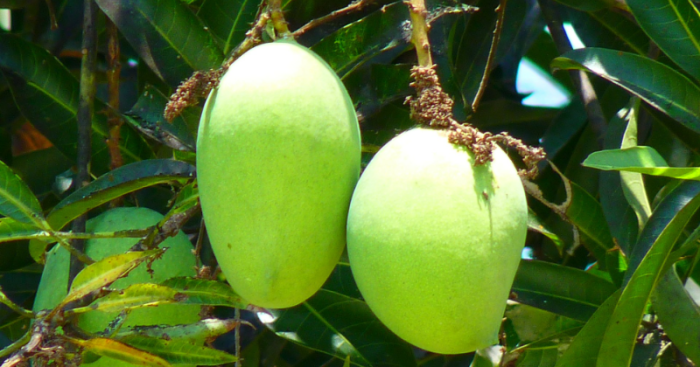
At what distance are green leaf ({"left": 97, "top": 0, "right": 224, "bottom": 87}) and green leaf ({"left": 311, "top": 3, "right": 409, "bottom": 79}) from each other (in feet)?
0.71

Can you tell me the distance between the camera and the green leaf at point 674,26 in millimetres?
1421

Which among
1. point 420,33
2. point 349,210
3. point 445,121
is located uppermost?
point 420,33

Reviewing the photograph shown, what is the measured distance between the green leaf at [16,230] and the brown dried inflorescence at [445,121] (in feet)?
2.28

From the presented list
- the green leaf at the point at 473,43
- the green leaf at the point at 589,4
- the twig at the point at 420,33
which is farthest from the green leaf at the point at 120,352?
the green leaf at the point at 589,4

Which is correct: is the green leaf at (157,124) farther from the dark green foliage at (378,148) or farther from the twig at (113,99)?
the twig at (113,99)

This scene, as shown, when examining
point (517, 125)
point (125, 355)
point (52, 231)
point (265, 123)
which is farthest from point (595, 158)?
point (517, 125)

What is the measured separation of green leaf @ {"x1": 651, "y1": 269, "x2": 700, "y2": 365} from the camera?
1297 mm

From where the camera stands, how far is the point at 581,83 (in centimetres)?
174

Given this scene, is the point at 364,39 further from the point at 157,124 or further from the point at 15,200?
the point at 15,200

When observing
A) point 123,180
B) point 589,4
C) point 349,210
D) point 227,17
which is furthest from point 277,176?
point 589,4

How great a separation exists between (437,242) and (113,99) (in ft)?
3.13

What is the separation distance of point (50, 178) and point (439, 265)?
1.38 m

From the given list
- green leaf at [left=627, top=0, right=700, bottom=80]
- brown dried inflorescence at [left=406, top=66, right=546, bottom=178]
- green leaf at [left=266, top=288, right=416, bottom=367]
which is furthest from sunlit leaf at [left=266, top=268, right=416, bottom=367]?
green leaf at [left=627, top=0, right=700, bottom=80]

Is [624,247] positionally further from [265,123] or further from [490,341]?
[265,123]
